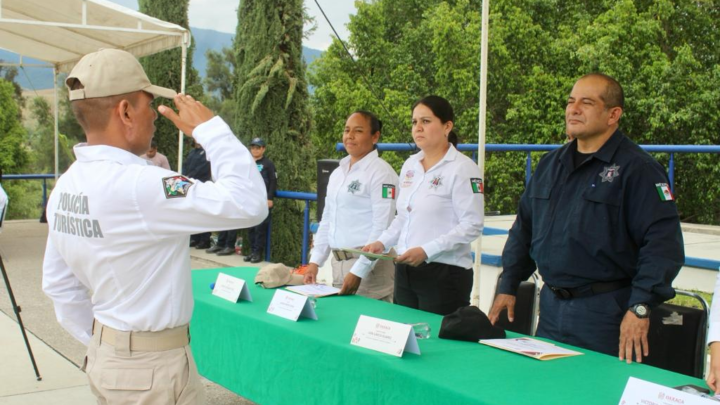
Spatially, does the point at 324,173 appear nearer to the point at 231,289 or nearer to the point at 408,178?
the point at 408,178

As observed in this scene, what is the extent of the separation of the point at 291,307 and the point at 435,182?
0.92 metres

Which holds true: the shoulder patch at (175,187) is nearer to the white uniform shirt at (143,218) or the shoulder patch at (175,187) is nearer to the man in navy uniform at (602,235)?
the white uniform shirt at (143,218)

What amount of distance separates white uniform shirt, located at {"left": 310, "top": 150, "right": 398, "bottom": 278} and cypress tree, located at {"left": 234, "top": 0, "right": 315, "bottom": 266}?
20.3ft

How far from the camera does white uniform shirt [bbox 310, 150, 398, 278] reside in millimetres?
3531

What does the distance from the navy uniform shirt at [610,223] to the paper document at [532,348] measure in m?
0.27

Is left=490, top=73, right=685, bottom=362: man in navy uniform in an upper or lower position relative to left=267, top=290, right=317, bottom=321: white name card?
upper

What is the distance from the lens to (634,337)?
2164mm

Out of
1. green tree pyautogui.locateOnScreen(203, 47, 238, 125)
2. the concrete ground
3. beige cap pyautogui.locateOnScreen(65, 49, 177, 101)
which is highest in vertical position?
green tree pyautogui.locateOnScreen(203, 47, 238, 125)

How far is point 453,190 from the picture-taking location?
10.2ft

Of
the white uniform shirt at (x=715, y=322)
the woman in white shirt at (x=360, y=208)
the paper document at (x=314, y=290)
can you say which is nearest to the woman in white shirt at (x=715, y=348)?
the white uniform shirt at (x=715, y=322)

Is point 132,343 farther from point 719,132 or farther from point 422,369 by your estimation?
point 719,132

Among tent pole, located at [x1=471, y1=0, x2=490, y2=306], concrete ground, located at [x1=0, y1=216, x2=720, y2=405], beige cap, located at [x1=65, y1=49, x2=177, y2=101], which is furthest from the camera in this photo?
tent pole, located at [x1=471, y1=0, x2=490, y2=306]

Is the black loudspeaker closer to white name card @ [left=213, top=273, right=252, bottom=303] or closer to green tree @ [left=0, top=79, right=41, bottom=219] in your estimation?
white name card @ [left=213, top=273, right=252, bottom=303]

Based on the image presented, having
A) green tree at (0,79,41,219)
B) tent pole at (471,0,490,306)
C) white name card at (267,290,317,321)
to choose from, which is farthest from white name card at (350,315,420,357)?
green tree at (0,79,41,219)
